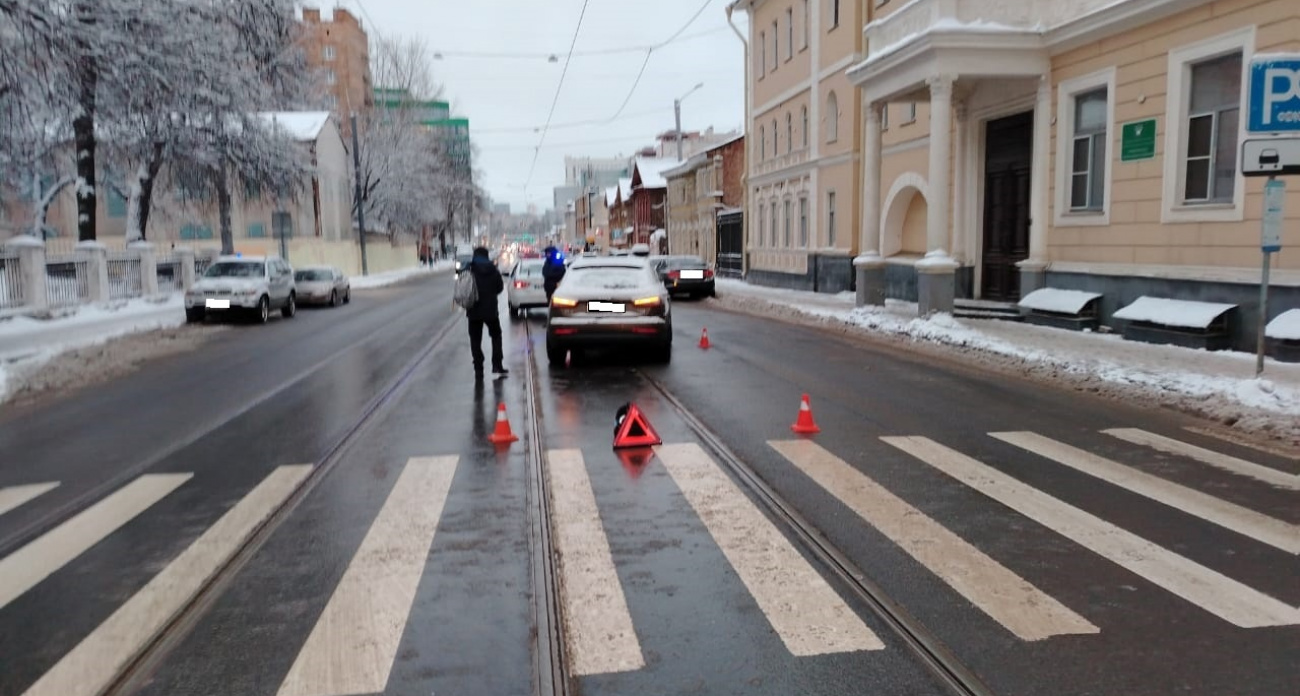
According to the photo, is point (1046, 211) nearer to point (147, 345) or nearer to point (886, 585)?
point (886, 585)

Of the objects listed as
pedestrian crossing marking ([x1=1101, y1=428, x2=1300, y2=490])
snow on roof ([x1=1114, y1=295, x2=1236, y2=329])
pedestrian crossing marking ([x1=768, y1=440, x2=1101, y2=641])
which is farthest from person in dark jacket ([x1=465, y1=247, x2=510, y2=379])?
snow on roof ([x1=1114, y1=295, x2=1236, y2=329])

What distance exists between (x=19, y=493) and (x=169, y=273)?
1032 inches

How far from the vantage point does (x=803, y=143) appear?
33.4m

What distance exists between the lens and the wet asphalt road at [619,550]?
405 centimetres

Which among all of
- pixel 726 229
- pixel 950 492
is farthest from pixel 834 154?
pixel 950 492

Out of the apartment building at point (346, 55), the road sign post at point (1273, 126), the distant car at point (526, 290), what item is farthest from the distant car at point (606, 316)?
the apartment building at point (346, 55)

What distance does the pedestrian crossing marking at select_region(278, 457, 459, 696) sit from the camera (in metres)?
3.99

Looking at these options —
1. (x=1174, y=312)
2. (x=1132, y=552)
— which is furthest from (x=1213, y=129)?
(x=1132, y=552)

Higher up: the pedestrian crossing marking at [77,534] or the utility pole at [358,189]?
the utility pole at [358,189]

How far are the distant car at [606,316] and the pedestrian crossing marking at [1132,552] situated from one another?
627 cm

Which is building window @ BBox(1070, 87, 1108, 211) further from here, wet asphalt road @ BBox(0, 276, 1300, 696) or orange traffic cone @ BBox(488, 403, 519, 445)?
orange traffic cone @ BBox(488, 403, 519, 445)

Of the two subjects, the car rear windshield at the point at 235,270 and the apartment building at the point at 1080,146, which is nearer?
the apartment building at the point at 1080,146

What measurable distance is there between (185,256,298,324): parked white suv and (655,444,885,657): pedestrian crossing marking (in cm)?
1973

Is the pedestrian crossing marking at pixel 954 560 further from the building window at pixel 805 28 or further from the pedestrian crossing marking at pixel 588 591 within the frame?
the building window at pixel 805 28
